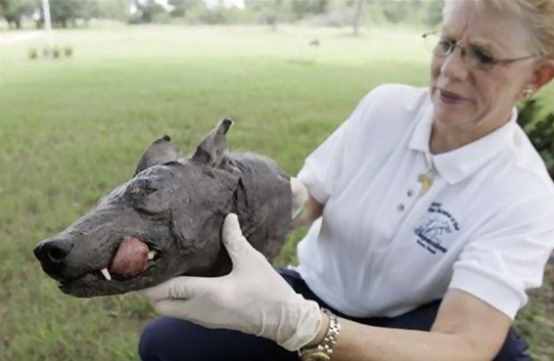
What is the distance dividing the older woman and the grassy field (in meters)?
1.20

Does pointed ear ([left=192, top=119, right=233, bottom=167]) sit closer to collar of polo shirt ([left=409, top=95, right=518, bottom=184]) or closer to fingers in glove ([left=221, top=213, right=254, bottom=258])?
fingers in glove ([left=221, top=213, right=254, bottom=258])

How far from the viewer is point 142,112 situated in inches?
312

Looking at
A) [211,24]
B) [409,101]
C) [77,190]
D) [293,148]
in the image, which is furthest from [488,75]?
[211,24]

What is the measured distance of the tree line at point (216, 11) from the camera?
59.8 ft

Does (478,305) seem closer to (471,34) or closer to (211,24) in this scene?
(471,34)

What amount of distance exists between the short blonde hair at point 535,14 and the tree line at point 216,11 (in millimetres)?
14404

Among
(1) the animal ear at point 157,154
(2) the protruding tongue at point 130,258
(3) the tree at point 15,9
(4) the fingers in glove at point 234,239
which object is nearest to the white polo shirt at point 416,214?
(4) the fingers in glove at point 234,239

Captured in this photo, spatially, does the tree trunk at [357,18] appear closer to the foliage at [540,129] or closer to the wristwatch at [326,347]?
the foliage at [540,129]

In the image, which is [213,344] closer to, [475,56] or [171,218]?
[171,218]

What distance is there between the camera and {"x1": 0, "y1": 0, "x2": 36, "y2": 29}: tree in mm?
16922

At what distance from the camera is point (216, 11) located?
21.9 metres

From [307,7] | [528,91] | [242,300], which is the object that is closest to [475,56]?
[528,91]

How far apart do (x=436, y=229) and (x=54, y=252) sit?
3.56 ft

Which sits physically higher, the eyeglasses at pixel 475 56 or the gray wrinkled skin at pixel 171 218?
the eyeglasses at pixel 475 56
